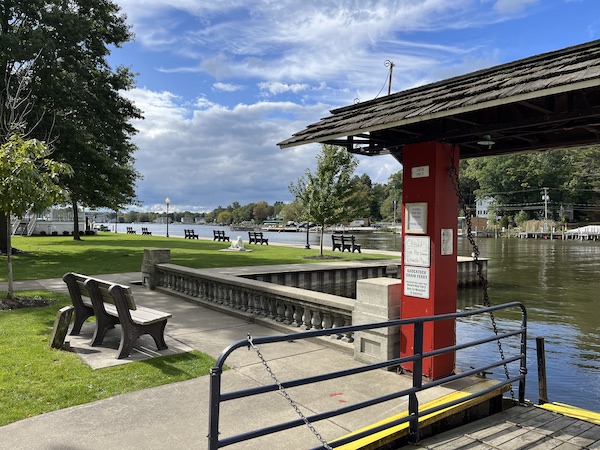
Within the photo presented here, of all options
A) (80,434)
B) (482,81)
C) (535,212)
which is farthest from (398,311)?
(535,212)

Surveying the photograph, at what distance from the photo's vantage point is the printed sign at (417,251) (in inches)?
213

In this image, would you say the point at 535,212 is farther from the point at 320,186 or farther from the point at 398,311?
the point at 398,311

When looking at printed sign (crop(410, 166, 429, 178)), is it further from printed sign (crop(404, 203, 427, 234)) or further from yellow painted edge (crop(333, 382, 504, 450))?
yellow painted edge (crop(333, 382, 504, 450))

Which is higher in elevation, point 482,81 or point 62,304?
point 482,81

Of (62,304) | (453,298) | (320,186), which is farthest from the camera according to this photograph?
(320,186)

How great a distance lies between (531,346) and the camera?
1099 cm

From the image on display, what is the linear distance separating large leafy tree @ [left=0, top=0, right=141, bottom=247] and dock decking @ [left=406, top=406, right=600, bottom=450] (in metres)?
18.7

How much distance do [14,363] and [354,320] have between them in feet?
14.9

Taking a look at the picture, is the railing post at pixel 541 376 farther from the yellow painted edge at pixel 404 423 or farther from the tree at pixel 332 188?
the tree at pixel 332 188

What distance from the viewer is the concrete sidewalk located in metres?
3.86

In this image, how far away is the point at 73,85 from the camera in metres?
19.2

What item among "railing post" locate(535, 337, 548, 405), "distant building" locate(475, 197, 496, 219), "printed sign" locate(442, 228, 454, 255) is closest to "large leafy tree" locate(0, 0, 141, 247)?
"printed sign" locate(442, 228, 454, 255)

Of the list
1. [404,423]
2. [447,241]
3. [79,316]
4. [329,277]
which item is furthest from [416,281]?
[329,277]

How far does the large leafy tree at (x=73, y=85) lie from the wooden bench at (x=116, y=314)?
43.3ft
